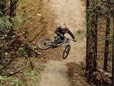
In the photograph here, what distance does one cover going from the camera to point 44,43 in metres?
24.0

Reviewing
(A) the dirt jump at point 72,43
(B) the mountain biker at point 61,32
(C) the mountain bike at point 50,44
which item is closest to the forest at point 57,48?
(A) the dirt jump at point 72,43

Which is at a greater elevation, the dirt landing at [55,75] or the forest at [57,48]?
the forest at [57,48]

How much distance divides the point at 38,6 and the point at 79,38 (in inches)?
217

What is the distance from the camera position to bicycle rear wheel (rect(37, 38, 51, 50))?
23.6 metres

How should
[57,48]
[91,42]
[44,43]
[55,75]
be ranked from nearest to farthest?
1. [55,75]
2. [91,42]
3. [44,43]
4. [57,48]

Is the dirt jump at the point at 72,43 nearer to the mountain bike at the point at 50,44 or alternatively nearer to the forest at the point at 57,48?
the forest at the point at 57,48

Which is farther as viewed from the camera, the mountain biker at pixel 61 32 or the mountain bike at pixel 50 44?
the mountain bike at pixel 50 44

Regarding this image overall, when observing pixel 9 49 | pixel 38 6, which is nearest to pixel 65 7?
pixel 38 6

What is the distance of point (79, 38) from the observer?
87.8 feet

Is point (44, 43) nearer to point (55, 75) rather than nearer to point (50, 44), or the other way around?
point (50, 44)

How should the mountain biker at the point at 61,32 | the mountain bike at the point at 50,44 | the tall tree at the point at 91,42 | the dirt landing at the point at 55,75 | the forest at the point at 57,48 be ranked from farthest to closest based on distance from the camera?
the mountain bike at the point at 50,44 → the mountain biker at the point at 61,32 → the tall tree at the point at 91,42 → the dirt landing at the point at 55,75 → the forest at the point at 57,48

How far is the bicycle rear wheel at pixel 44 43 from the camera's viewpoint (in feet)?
77.6

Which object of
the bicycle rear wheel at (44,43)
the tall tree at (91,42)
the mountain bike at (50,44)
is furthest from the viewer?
the bicycle rear wheel at (44,43)

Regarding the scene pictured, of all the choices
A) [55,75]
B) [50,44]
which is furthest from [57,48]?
[55,75]
